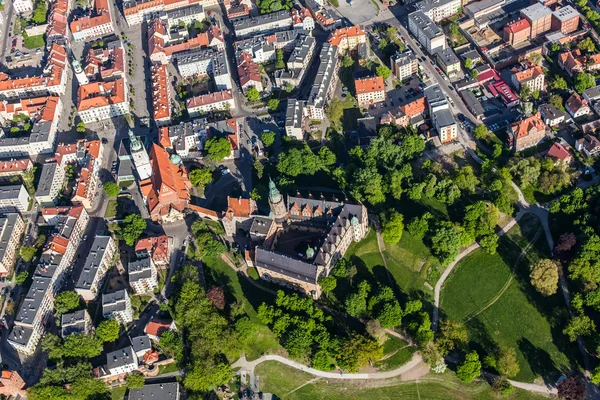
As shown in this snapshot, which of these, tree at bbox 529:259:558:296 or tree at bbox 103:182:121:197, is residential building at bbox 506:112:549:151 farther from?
tree at bbox 103:182:121:197

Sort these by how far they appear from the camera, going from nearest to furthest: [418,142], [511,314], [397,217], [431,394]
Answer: [431,394]
[511,314]
[397,217]
[418,142]

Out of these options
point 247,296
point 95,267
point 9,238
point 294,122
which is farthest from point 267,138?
point 9,238

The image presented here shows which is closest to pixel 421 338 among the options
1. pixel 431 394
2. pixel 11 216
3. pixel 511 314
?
pixel 431 394

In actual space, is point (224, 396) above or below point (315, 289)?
below

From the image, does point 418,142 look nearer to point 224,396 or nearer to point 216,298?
point 216,298

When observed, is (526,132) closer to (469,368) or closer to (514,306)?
(514,306)

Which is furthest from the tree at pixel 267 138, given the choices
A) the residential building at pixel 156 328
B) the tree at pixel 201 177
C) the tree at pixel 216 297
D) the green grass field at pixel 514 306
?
the green grass field at pixel 514 306

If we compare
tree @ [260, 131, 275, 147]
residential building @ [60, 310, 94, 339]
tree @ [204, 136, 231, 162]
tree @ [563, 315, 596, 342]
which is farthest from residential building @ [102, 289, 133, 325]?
tree @ [563, 315, 596, 342]
